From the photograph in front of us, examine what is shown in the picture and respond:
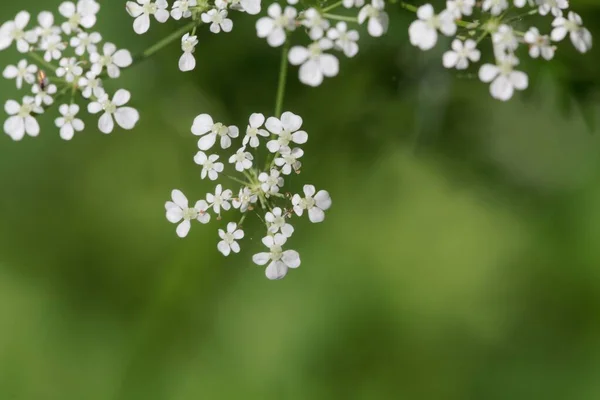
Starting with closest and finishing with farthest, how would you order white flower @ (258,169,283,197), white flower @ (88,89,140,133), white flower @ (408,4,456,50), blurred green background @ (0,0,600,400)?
white flower @ (408,4,456,50)
white flower @ (258,169,283,197)
white flower @ (88,89,140,133)
blurred green background @ (0,0,600,400)

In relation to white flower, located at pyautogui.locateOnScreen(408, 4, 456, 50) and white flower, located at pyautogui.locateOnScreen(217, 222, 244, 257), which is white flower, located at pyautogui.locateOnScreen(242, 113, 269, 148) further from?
white flower, located at pyautogui.locateOnScreen(408, 4, 456, 50)

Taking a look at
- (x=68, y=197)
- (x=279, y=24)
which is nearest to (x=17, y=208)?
(x=68, y=197)

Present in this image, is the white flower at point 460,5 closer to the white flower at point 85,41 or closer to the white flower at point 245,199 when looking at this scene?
the white flower at point 245,199

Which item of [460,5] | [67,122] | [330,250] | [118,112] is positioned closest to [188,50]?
[118,112]

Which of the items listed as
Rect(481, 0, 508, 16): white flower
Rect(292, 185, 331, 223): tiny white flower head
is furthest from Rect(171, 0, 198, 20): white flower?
Rect(481, 0, 508, 16): white flower

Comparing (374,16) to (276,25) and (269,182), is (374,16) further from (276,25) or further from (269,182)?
(269,182)

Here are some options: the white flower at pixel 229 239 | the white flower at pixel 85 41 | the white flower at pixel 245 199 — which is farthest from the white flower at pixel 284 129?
the white flower at pixel 85 41
